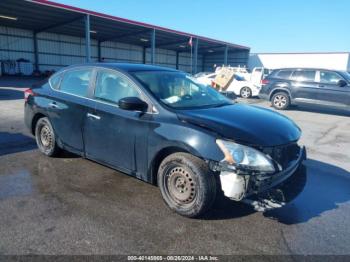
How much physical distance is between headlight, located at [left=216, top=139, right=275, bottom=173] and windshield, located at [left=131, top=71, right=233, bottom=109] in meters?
0.91

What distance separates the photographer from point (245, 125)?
10.3ft

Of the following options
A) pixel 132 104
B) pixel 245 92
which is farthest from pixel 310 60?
pixel 132 104

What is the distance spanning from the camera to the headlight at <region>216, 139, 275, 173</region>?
2.79 metres

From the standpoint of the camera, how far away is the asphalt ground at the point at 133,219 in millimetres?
2629

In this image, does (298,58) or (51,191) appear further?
(298,58)

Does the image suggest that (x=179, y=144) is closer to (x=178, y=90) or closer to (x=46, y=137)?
(x=178, y=90)

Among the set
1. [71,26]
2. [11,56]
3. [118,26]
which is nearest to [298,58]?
[118,26]

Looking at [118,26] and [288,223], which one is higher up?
[118,26]

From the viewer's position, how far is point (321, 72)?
11.4m

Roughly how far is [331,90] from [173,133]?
33.1 ft

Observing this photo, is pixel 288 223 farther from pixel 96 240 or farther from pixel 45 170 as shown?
pixel 45 170

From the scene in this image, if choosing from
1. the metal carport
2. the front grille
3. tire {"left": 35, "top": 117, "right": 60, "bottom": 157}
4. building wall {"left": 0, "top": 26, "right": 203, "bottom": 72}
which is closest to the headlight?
the front grille

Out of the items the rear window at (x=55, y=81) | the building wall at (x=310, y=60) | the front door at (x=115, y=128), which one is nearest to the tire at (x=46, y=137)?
the rear window at (x=55, y=81)

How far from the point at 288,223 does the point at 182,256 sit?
4.25ft
